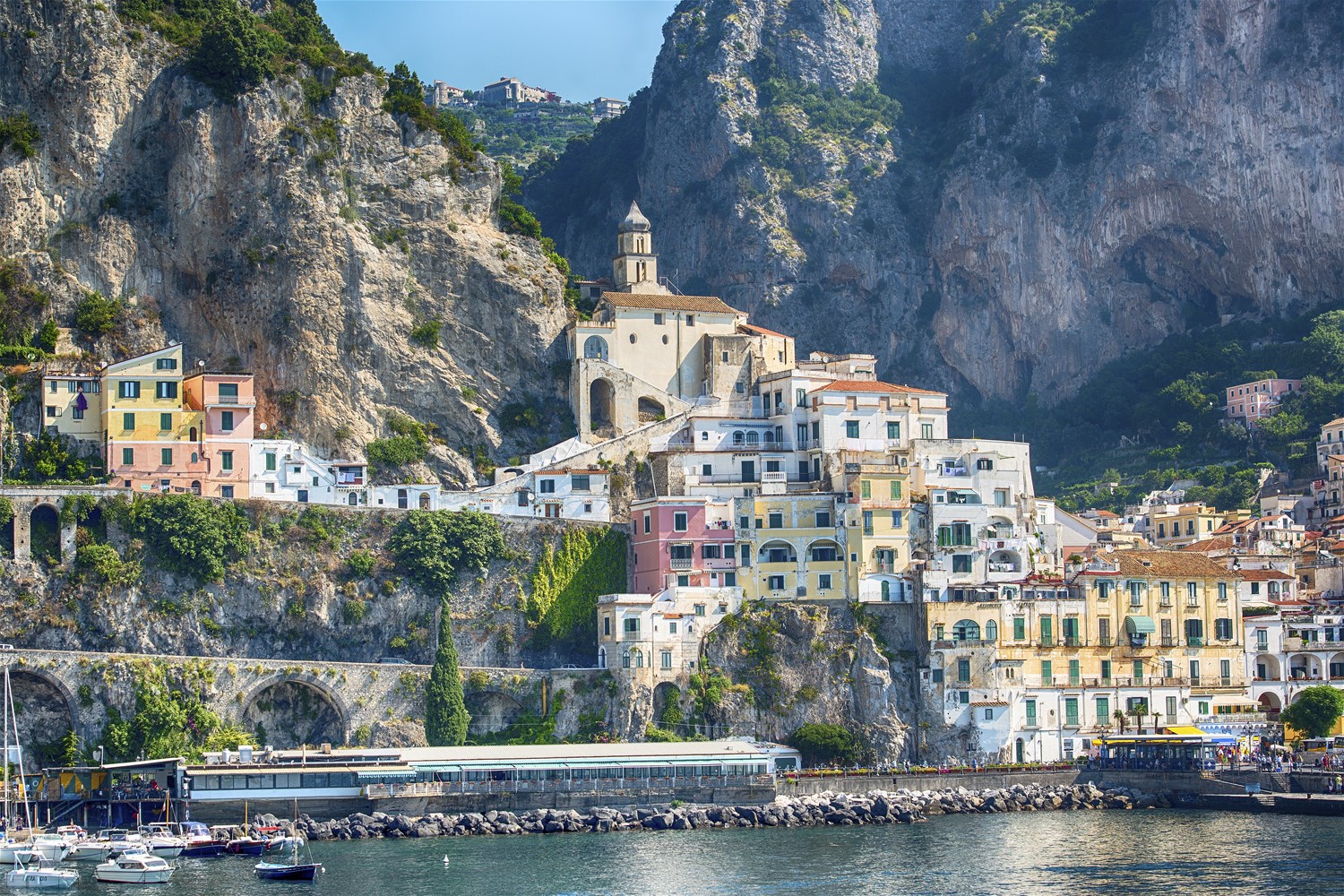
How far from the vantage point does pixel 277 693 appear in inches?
3472

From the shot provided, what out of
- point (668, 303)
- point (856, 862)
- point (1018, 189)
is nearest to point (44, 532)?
point (668, 303)

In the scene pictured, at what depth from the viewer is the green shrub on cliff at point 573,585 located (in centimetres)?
9419

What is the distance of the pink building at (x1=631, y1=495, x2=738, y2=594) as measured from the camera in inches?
3750

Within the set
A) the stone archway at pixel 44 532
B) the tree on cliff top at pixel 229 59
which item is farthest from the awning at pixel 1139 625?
the tree on cliff top at pixel 229 59

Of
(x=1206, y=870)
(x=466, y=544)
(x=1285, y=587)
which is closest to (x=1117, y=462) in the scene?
(x=1285, y=587)

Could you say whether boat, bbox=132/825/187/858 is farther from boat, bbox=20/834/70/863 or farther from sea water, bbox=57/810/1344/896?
boat, bbox=20/834/70/863

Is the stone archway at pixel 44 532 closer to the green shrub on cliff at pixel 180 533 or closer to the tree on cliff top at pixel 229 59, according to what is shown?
the green shrub on cliff at pixel 180 533

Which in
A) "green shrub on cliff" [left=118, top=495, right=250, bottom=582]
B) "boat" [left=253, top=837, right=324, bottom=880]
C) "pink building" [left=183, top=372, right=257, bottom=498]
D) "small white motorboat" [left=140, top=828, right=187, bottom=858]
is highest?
"pink building" [left=183, top=372, right=257, bottom=498]

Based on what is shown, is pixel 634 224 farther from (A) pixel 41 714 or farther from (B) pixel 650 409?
(A) pixel 41 714

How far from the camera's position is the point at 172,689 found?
8519cm

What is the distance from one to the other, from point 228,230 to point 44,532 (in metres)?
18.5

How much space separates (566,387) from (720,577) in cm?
1507

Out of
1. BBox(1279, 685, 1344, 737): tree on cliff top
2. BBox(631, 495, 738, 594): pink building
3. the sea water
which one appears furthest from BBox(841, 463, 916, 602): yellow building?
BBox(1279, 685, 1344, 737): tree on cliff top

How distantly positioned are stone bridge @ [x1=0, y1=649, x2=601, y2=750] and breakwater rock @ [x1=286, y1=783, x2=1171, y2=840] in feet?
22.8
